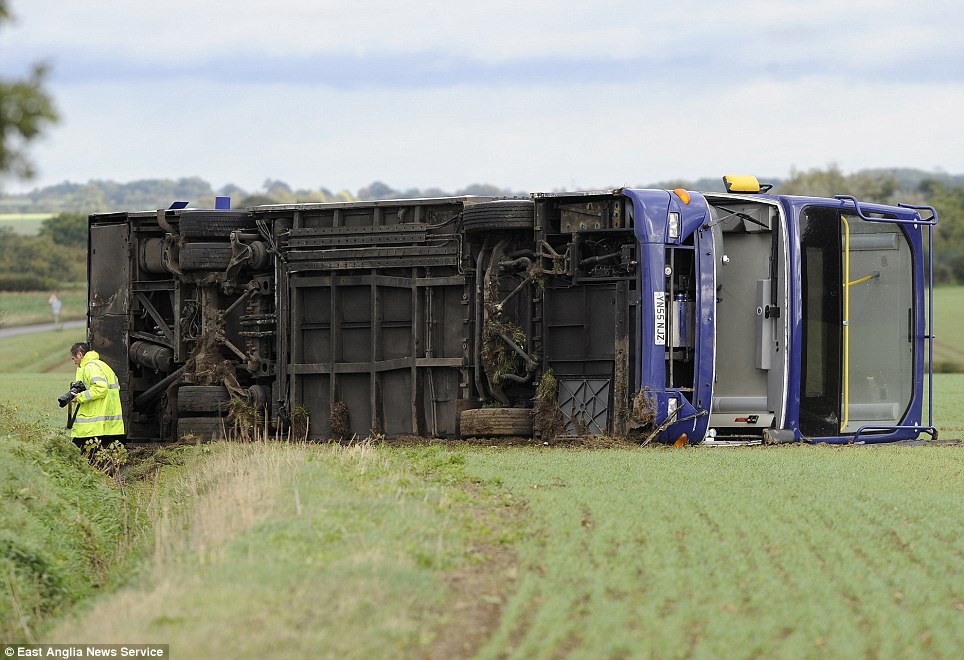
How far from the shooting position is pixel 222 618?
7.04 m

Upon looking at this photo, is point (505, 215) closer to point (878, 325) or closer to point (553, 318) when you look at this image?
point (553, 318)

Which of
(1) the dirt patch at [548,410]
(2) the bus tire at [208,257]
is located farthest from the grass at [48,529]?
(1) the dirt patch at [548,410]

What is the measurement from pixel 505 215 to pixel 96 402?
496 cm

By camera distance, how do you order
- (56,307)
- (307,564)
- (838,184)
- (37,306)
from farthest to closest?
1. (838,184)
2. (37,306)
3. (56,307)
4. (307,564)

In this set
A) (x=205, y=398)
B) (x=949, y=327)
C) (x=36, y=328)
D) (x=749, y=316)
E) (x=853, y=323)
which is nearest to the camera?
(x=853, y=323)

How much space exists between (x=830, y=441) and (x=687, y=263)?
8.52 ft

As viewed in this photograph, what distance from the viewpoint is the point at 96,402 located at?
14289mm

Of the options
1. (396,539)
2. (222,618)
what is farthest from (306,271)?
(222,618)

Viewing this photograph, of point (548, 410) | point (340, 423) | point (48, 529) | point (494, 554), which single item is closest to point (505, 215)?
point (548, 410)

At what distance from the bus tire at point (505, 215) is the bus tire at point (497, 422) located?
2053 mm

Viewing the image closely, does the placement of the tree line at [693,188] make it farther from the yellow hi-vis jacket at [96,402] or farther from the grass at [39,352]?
the yellow hi-vis jacket at [96,402]

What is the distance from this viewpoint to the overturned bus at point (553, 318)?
14.2 metres

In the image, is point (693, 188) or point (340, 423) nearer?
point (340, 423)

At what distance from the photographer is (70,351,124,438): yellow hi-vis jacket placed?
Result: 46.2 ft
